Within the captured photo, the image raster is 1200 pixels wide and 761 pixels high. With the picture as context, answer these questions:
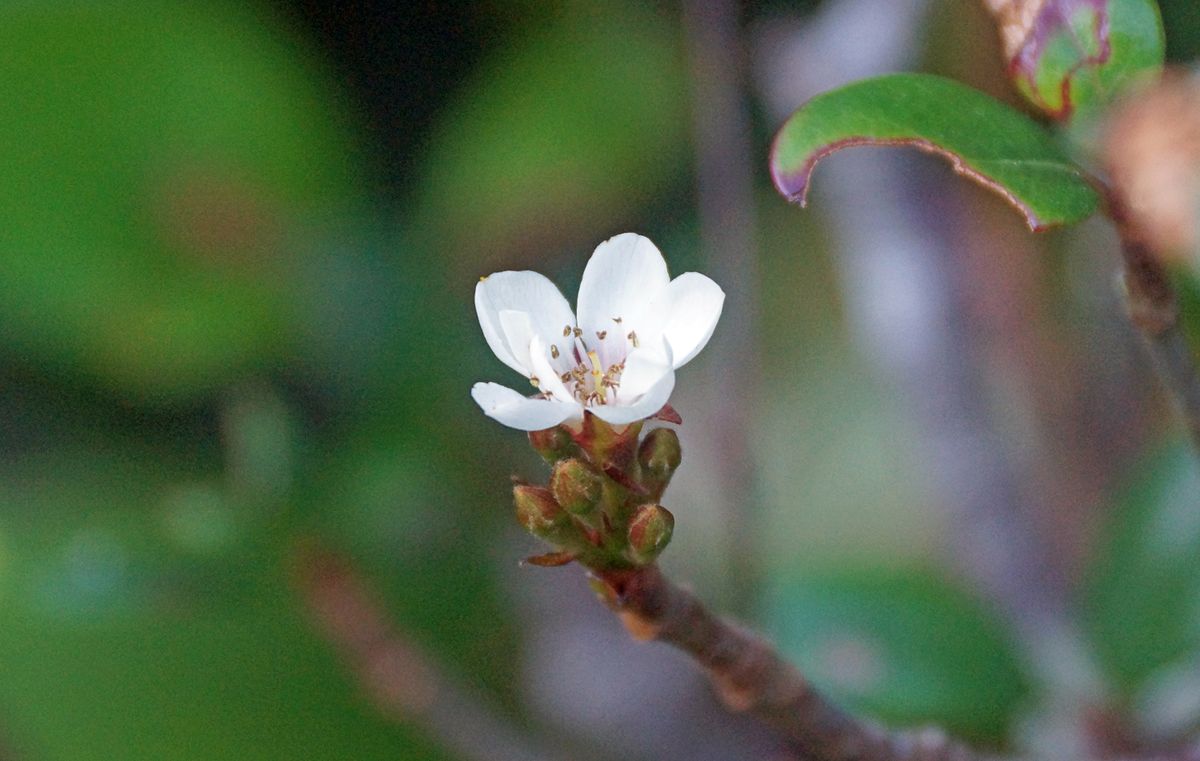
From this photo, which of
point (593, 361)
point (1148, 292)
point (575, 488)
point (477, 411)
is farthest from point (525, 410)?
point (477, 411)

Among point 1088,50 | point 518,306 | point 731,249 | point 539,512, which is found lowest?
point 539,512

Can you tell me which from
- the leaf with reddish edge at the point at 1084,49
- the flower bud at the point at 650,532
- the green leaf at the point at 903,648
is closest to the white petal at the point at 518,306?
the flower bud at the point at 650,532

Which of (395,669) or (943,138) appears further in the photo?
(395,669)

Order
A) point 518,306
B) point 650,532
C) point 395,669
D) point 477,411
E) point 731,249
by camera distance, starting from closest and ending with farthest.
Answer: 1. point 650,532
2. point 518,306
3. point 395,669
4. point 731,249
5. point 477,411

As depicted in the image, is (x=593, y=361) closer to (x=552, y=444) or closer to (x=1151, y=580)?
(x=552, y=444)

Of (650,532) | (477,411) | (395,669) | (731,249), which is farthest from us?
(477,411)

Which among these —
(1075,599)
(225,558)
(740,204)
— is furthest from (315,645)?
(1075,599)

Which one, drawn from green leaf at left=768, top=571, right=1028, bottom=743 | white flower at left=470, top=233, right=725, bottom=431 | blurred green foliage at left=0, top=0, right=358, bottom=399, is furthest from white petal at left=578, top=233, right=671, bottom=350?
blurred green foliage at left=0, top=0, right=358, bottom=399
